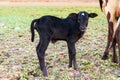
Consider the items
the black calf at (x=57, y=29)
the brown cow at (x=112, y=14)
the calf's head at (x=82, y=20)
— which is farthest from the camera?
the brown cow at (x=112, y=14)

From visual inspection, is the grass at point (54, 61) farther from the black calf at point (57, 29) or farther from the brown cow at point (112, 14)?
the brown cow at point (112, 14)

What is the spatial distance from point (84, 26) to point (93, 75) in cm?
83

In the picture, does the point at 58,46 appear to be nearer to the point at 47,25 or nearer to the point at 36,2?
the point at 47,25

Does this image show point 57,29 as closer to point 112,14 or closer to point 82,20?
point 82,20

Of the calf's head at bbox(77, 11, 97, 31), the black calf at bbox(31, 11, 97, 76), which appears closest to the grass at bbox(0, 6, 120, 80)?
the black calf at bbox(31, 11, 97, 76)

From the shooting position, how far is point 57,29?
21.1 ft

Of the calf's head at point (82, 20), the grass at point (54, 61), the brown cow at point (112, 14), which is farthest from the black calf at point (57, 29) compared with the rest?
the brown cow at point (112, 14)

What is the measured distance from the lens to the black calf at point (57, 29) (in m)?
6.28

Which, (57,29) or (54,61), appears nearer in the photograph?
(57,29)

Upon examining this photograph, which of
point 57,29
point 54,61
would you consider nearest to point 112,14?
point 54,61

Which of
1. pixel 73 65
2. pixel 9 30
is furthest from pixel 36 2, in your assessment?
pixel 73 65

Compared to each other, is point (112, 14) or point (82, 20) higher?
point (82, 20)

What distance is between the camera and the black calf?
628 centimetres

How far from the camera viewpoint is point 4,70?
6664 millimetres
